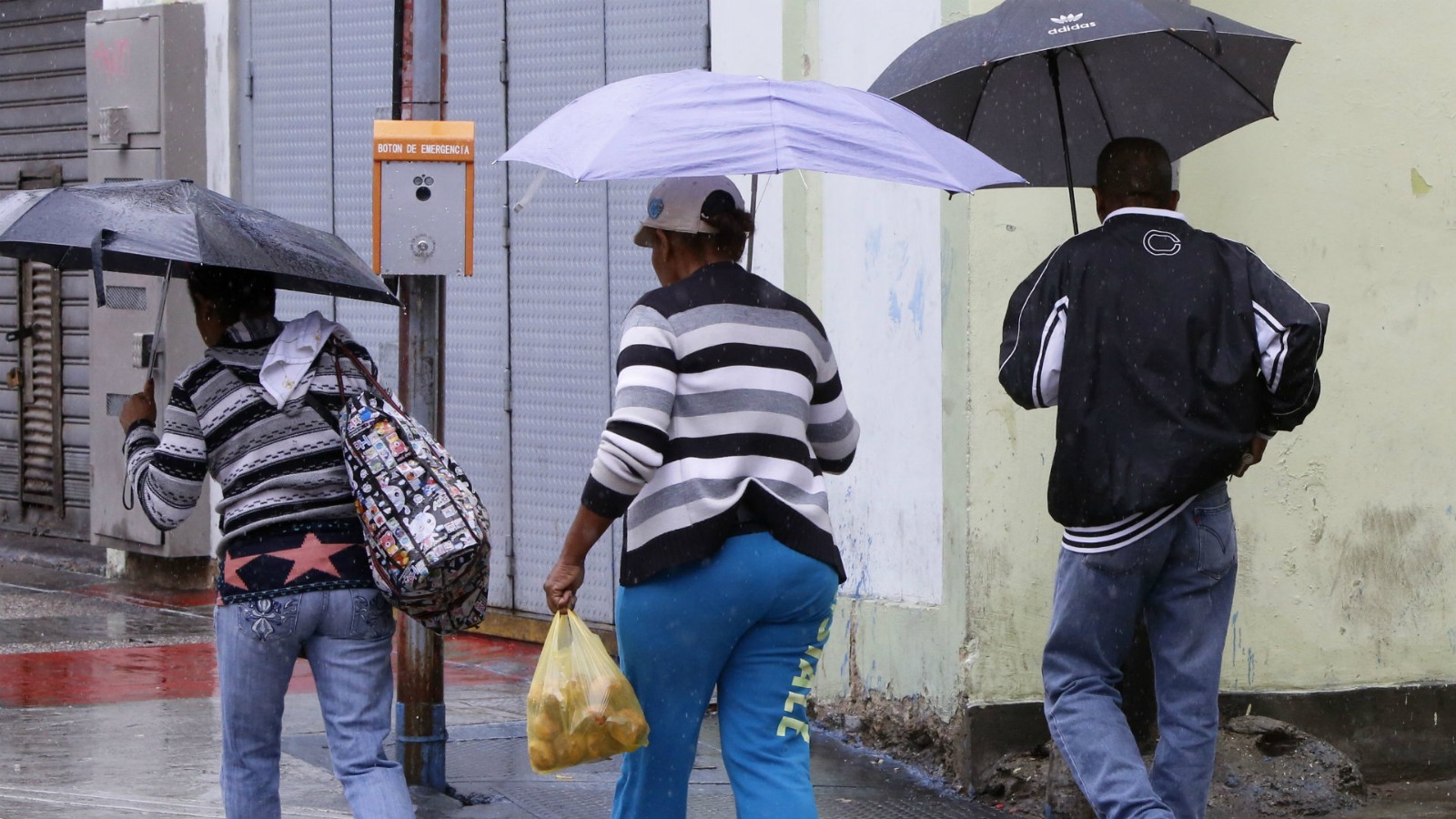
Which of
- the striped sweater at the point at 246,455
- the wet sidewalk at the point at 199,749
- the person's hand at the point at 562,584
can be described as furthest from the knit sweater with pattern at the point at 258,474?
the wet sidewalk at the point at 199,749

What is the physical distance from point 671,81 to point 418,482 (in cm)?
106

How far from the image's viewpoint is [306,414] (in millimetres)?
4199

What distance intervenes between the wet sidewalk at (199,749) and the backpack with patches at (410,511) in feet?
5.25

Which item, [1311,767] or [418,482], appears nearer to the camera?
[418,482]

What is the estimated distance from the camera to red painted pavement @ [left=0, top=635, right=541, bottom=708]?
732cm

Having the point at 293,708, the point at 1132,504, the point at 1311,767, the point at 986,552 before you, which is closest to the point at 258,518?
the point at 1132,504

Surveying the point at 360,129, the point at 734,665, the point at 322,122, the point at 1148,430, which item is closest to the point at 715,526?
the point at 734,665

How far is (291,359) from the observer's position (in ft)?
13.8

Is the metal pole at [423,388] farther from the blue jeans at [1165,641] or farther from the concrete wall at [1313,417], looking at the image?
the blue jeans at [1165,641]

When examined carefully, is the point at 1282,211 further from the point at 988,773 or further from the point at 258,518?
the point at 258,518

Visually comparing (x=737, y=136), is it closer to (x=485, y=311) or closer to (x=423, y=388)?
(x=423, y=388)

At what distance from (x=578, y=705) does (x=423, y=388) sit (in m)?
2.00

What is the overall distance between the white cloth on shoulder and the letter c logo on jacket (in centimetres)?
197

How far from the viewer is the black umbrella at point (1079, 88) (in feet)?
15.5
